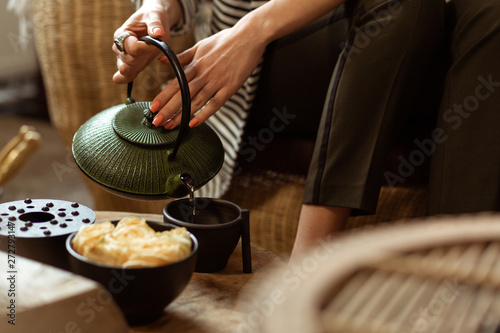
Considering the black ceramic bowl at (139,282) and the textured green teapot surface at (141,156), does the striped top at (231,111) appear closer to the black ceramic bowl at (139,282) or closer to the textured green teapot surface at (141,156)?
the textured green teapot surface at (141,156)

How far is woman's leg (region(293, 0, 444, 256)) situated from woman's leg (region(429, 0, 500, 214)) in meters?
0.06

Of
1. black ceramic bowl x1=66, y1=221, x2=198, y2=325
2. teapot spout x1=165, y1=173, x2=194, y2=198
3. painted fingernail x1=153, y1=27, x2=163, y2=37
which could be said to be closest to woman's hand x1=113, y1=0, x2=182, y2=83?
painted fingernail x1=153, y1=27, x2=163, y2=37

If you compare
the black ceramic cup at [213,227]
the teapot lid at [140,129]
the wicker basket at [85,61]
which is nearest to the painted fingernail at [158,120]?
the teapot lid at [140,129]

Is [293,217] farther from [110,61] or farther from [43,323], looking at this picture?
[43,323]

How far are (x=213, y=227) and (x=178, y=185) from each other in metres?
0.09

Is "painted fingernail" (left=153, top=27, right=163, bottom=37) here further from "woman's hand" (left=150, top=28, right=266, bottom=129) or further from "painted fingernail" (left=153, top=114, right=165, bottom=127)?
"painted fingernail" (left=153, top=114, right=165, bottom=127)

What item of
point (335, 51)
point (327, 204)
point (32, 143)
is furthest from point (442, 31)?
point (32, 143)

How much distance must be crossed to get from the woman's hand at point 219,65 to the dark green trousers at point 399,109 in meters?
0.14

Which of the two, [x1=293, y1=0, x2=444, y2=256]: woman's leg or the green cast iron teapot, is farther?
[x1=293, y1=0, x2=444, y2=256]: woman's leg

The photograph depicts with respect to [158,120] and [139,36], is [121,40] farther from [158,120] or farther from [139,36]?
[158,120]

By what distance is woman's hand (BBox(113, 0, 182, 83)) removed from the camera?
2.76 ft

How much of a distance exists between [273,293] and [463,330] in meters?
0.10

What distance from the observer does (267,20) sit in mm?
874

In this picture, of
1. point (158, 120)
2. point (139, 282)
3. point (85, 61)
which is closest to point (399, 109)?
point (158, 120)
